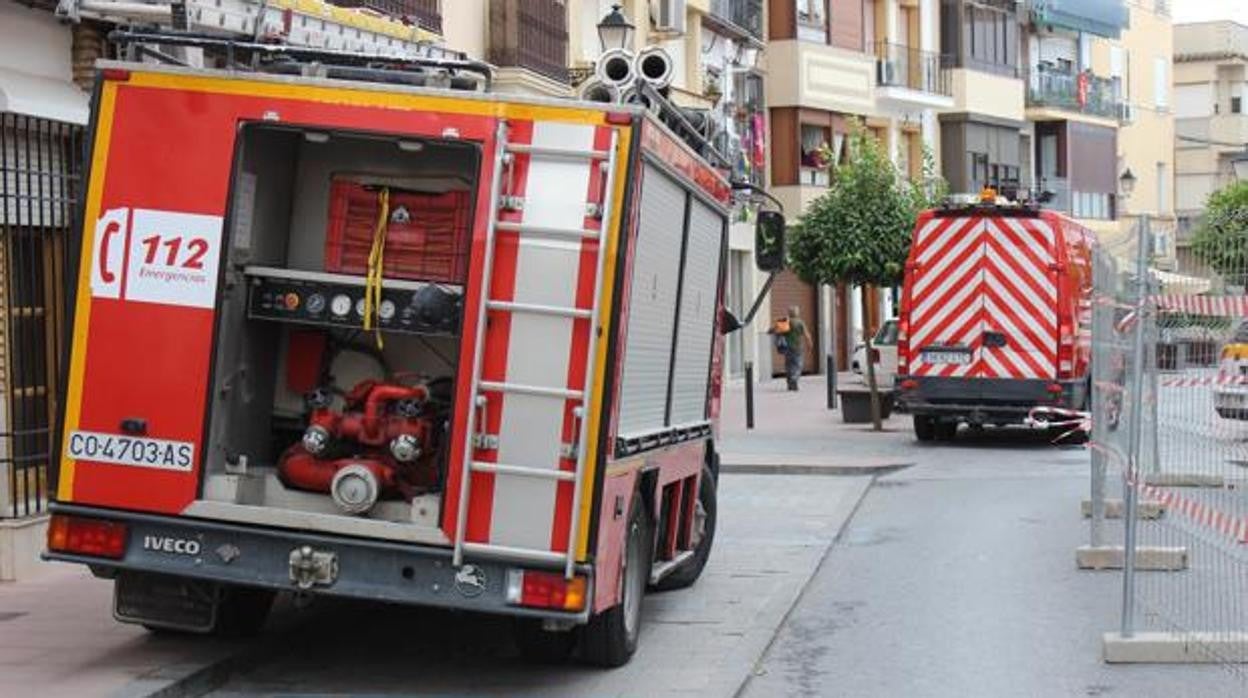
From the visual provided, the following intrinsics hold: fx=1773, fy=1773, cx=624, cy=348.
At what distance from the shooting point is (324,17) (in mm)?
10367

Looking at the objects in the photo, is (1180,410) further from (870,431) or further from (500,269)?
(870,431)

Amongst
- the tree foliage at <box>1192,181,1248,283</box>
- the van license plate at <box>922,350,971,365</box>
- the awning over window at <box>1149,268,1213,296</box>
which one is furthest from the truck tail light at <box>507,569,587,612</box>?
the van license plate at <box>922,350,971,365</box>

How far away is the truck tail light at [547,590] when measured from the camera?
7.44 m

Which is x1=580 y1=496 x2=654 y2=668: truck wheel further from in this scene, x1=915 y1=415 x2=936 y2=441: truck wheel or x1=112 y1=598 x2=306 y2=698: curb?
x1=915 y1=415 x2=936 y2=441: truck wheel

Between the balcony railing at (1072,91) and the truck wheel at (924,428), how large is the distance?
31.0 meters

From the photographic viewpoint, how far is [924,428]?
23.0 metres

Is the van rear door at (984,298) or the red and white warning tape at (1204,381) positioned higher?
the van rear door at (984,298)

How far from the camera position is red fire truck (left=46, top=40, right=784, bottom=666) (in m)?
7.44

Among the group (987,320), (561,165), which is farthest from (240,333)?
(987,320)

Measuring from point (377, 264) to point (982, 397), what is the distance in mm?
14268

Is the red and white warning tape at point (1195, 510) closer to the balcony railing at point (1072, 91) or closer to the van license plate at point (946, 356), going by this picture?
the van license plate at point (946, 356)

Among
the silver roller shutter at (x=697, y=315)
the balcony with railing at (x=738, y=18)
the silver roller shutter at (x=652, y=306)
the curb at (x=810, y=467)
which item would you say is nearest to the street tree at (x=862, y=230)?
the curb at (x=810, y=467)

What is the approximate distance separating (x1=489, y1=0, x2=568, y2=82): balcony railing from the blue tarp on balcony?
3050cm

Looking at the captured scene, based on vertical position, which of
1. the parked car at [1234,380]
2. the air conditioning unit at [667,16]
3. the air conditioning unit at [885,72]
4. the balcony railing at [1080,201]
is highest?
the air conditioning unit at [885,72]
